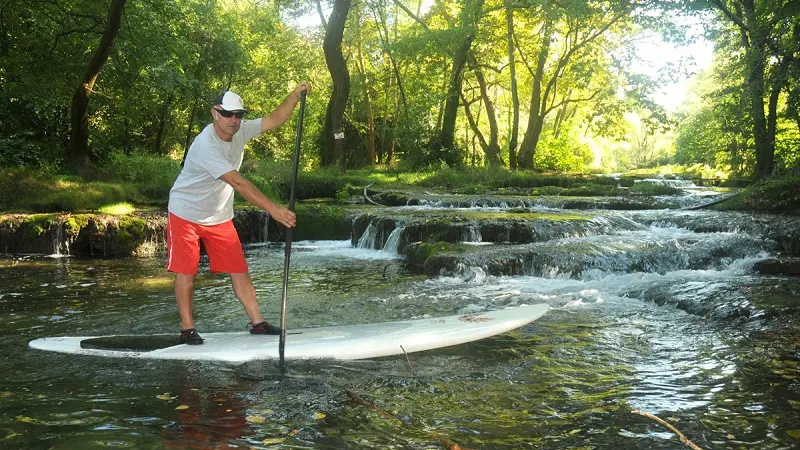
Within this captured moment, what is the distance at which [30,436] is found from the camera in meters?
3.33

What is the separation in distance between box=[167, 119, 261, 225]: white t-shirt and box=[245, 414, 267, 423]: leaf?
1707 mm

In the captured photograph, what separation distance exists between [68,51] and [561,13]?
14379 millimetres

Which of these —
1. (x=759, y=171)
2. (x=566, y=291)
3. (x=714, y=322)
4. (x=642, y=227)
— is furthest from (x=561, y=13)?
(x=714, y=322)

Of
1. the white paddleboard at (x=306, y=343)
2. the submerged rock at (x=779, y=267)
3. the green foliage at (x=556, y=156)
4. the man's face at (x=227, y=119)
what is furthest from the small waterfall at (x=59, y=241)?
the green foliage at (x=556, y=156)

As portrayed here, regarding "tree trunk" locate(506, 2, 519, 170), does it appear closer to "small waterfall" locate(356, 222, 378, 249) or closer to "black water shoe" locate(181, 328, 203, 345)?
"small waterfall" locate(356, 222, 378, 249)

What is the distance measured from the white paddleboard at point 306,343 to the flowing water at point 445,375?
112mm

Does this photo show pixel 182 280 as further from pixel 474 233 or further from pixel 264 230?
pixel 264 230

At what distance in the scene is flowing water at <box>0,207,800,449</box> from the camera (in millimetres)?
3424

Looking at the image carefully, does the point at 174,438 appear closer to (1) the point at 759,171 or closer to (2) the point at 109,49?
(2) the point at 109,49

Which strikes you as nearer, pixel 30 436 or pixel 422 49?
pixel 30 436

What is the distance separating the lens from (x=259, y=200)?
429 centimetres

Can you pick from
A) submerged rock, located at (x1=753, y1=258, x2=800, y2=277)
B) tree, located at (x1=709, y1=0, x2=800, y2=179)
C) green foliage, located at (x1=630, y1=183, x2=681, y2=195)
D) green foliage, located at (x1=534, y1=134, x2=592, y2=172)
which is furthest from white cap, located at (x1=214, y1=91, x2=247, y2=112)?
green foliage, located at (x1=534, y1=134, x2=592, y2=172)

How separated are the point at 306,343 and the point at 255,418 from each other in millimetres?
1314

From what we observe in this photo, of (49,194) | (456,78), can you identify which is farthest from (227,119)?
(456,78)
